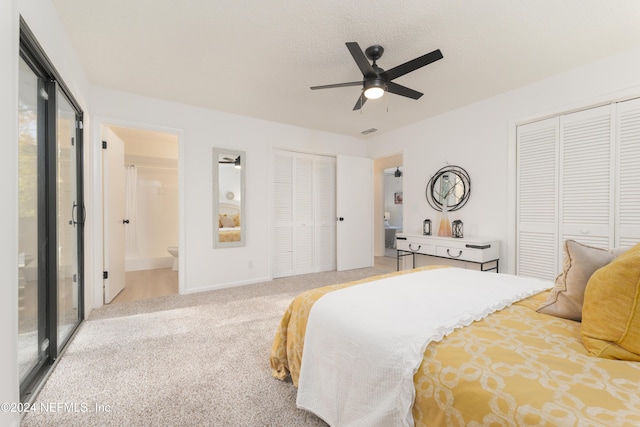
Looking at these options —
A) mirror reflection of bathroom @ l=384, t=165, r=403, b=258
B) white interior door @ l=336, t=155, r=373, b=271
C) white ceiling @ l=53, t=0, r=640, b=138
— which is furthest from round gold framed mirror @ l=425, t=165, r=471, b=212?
mirror reflection of bathroom @ l=384, t=165, r=403, b=258

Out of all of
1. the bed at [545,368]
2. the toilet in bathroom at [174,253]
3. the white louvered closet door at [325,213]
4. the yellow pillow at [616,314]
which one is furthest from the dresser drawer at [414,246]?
the toilet in bathroom at [174,253]

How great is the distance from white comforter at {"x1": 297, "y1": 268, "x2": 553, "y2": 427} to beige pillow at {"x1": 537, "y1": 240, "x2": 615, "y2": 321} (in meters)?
0.18

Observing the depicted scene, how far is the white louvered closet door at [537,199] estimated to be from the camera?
2.93 meters

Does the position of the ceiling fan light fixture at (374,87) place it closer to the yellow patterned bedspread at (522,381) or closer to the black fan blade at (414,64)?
the black fan blade at (414,64)

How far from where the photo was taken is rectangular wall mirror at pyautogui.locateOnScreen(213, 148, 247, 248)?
3777 mm

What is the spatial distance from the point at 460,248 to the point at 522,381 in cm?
275

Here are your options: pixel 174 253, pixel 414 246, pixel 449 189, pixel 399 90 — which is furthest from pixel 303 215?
pixel 399 90

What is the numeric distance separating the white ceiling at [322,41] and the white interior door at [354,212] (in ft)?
5.90

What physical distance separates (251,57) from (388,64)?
4.12 ft

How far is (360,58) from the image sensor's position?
78.4 inches

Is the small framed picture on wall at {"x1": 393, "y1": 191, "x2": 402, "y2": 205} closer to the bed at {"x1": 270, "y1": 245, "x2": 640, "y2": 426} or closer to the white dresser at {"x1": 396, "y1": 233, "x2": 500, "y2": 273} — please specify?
the white dresser at {"x1": 396, "y1": 233, "x2": 500, "y2": 273}

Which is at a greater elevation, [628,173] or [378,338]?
[628,173]

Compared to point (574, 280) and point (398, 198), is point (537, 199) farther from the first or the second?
point (398, 198)

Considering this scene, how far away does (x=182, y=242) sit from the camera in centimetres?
354
